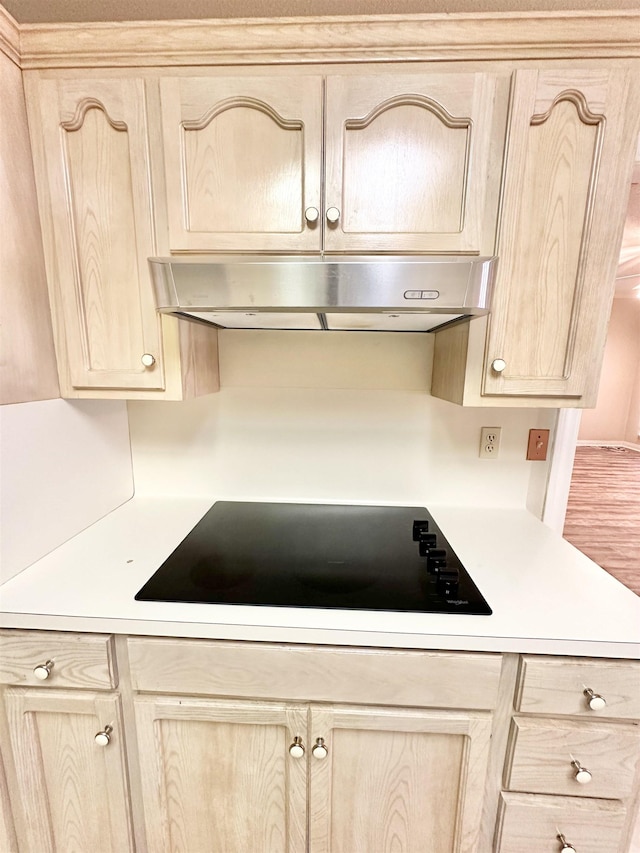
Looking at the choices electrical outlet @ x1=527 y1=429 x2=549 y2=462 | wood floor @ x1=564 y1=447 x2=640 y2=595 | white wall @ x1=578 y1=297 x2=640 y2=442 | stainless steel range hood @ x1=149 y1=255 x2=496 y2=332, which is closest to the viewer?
stainless steel range hood @ x1=149 y1=255 x2=496 y2=332

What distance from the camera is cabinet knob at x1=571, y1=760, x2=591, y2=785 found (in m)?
0.79

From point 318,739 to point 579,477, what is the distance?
5.10 meters

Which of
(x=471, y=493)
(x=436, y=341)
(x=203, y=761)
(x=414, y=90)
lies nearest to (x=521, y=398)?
(x=436, y=341)

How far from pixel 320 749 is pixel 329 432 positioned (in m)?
0.88

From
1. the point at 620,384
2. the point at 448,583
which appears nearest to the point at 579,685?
the point at 448,583

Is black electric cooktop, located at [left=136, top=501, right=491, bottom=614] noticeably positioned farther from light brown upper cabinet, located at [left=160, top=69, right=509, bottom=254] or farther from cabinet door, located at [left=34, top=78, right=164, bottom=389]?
light brown upper cabinet, located at [left=160, top=69, right=509, bottom=254]

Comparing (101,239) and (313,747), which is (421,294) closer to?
(101,239)

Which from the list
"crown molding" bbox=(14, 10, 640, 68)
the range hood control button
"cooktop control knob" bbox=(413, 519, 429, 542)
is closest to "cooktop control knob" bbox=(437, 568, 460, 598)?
"cooktop control knob" bbox=(413, 519, 429, 542)

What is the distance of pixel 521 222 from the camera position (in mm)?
901

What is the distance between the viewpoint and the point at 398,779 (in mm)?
856

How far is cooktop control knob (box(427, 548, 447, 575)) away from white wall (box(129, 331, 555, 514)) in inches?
14.8

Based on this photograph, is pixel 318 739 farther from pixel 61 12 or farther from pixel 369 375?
pixel 61 12

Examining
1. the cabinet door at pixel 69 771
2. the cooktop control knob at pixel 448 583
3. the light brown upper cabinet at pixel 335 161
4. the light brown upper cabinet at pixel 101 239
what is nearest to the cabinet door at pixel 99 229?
the light brown upper cabinet at pixel 101 239

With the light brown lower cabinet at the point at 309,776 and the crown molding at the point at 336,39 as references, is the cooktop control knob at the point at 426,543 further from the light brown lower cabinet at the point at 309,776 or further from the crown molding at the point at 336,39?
the crown molding at the point at 336,39
